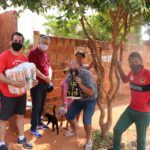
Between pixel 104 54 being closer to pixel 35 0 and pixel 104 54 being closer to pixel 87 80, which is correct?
pixel 87 80

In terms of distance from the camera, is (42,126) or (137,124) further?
(42,126)

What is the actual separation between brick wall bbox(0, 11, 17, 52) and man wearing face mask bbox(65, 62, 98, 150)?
1435 millimetres

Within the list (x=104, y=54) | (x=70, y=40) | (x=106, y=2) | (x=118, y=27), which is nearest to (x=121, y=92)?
(x=104, y=54)

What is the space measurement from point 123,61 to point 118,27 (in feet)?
16.4

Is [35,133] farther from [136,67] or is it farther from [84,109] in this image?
[136,67]

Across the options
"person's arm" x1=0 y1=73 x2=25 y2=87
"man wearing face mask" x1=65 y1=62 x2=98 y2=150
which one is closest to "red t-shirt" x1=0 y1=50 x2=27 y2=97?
"person's arm" x1=0 y1=73 x2=25 y2=87

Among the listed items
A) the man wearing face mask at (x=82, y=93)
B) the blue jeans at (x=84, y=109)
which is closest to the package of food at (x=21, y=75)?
the man wearing face mask at (x=82, y=93)

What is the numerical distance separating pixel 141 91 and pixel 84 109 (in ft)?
4.02

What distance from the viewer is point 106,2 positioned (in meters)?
3.83

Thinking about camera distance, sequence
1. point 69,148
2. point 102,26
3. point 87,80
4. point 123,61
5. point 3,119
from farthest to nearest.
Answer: point 123,61 → point 102,26 → point 69,148 → point 87,80 → point 3,119

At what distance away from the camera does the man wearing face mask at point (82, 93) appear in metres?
5.24

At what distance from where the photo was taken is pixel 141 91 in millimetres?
4836

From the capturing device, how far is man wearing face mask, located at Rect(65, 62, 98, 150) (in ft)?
17.2

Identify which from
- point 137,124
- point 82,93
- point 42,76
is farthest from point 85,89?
point 137,124
